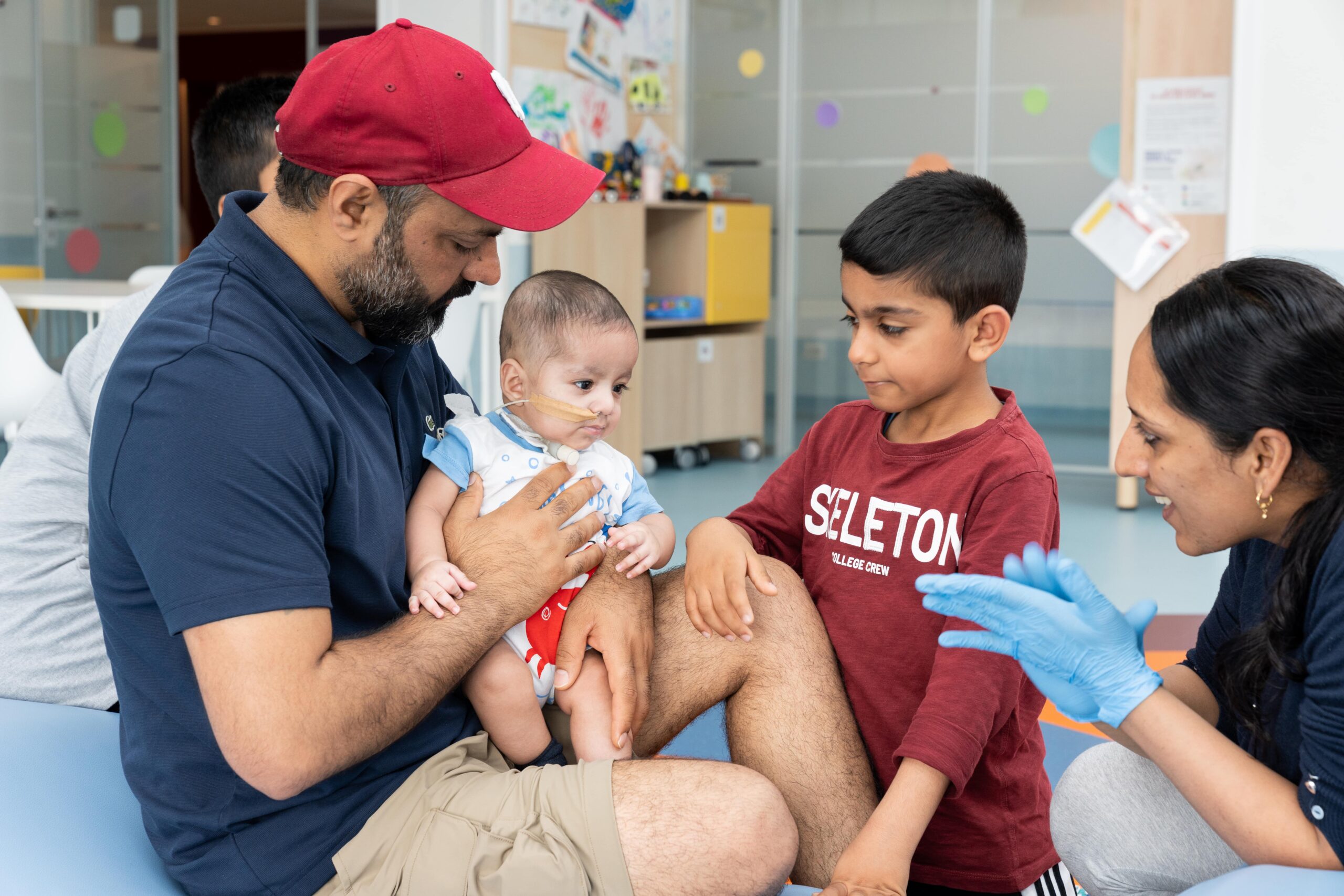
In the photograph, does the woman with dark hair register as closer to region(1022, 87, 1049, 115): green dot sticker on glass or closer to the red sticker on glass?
A: region(1022, 87, 1049, 115): green dot sticker on glass

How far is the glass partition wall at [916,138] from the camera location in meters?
5.68

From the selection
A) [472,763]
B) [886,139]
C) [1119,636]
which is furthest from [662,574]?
[886,139]

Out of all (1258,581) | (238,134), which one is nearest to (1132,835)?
(1258,581)

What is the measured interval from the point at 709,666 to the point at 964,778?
38cm

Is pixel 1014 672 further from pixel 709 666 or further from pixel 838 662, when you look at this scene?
pixel 709 666

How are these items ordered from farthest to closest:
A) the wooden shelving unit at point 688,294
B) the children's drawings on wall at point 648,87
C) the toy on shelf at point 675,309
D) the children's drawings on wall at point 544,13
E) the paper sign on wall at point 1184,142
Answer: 1. the children's drawings on wall at point 648,87
2. the toy on shelf at point 675,309
3. the wooden shelving unit at point 688,294
4. the children's drawings on wall at point 544,13
5. the paper sign on wall at point 1184,142

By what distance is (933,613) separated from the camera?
157 cm

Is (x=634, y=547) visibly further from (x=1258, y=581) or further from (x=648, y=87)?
(x=648, y=87)

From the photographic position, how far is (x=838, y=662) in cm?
165

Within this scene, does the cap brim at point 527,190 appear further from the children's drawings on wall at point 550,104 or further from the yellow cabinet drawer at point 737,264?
the yellow cabinet drawer at point 737,264

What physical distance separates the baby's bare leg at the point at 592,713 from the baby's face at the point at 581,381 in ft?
1.06

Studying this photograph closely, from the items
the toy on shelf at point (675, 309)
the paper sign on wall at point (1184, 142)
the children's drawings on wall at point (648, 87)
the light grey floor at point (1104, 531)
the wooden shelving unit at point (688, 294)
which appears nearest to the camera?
the light grey floor at point (1104, 531)

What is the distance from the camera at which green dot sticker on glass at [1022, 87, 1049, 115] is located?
18.7ft

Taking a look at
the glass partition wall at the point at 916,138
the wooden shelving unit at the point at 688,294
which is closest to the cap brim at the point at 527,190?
the wooden shelving unit at the point at 688,294
